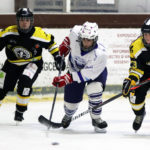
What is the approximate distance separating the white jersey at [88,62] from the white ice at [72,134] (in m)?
0.45

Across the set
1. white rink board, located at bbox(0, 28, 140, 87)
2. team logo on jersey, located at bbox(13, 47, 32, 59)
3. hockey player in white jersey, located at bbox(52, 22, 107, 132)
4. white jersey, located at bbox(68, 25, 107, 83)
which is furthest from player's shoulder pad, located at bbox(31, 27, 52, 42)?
white rink board, located at bbox(0, 28, 140, 87)

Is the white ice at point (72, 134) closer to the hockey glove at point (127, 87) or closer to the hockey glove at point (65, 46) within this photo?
the hockey glove at point (127, 87)

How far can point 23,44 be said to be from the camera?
3.93 meters

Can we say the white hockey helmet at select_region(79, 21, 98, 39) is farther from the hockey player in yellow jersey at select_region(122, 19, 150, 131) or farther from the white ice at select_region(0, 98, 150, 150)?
the white ice at select_region(0, 98, 150, 150)

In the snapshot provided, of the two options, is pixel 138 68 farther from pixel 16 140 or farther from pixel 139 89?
pixel 16 140

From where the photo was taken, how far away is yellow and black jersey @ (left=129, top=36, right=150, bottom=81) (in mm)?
3494

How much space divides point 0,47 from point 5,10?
1.32 metres

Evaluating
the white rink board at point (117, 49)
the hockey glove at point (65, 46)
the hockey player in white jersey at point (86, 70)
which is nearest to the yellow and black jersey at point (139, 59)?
the hockey player in white jersey at point (86, 70)

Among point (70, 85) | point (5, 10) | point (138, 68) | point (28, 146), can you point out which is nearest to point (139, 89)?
point (138, 68)

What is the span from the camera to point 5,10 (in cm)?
516

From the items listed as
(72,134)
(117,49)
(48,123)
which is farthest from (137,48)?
(117,49)

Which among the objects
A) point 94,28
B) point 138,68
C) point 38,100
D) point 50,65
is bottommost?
point 38,100

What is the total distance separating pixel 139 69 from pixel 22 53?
39.9 inches

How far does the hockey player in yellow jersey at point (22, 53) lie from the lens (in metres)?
3.87
